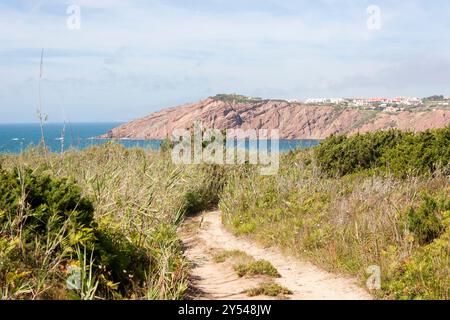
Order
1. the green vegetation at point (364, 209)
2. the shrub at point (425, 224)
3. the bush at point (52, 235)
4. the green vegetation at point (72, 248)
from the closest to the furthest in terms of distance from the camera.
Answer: the green vegetation at point (72, 248), the bush at point (52, 235), the green vegetation at point (364, 209), the shrub at point (425, 224)

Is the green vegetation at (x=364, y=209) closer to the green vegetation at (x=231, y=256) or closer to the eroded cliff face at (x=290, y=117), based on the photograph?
the green vegetation at (x=231, y=256)

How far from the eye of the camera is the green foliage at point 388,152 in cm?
1306

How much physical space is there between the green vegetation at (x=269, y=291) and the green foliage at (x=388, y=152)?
21.6 feet

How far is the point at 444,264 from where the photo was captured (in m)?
6.53

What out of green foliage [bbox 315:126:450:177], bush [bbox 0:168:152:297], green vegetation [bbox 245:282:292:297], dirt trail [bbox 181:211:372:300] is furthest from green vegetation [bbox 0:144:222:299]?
green foliage [bbox 315:126:450:177]

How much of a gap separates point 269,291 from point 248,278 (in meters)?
0.91

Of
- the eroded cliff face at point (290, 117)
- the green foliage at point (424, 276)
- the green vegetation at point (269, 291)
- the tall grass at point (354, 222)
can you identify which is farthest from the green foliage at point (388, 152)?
the eroded cliff face at point (290, 117)

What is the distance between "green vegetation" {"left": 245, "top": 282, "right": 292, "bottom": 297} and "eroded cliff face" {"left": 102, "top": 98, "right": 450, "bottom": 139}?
18.8 m

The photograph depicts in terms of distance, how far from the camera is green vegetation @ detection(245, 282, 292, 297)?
267 inches

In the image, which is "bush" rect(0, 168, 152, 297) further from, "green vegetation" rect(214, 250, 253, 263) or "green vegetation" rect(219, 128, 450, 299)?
"green vegetation" rect(219, 128, 450, 299)

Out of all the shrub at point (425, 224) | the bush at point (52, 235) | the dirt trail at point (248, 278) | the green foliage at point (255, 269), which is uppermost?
the bush at point (52, 235)

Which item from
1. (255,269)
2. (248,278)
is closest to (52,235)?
(248,278)
